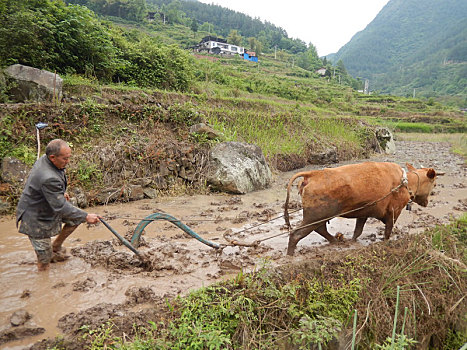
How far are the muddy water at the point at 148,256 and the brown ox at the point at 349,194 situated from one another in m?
0.60

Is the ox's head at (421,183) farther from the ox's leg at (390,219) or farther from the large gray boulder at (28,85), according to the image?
the large gray boulder at (28,85)

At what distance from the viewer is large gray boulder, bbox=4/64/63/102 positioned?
23.6 ft

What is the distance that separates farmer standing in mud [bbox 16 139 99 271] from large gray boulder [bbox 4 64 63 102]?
192 inches

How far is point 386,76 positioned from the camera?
109500 millimetres

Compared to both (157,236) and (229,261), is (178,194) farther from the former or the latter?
(229,261)

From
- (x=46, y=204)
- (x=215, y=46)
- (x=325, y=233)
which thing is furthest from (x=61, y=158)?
(x=215, y=46)

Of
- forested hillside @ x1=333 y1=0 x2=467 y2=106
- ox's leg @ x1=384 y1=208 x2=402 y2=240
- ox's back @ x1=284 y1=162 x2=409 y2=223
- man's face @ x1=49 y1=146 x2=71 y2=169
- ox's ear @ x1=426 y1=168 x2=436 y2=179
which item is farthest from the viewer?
forested hillside @ x1=333 y1=0 x2=467 y2=106

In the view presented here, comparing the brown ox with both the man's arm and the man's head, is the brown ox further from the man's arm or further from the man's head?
the man's head

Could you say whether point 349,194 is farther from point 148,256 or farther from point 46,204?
point 46,204

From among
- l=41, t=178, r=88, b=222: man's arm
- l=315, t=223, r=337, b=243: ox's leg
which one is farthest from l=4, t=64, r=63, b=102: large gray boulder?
l=315, t=223, r=337, b=243: ox's leg

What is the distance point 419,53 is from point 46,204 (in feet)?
502

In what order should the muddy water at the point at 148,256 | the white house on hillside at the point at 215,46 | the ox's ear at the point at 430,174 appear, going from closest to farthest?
the muddy water at the point at 148,256
the ox's ear at the point at 430,174
the white house on hillside at the point at 215,46

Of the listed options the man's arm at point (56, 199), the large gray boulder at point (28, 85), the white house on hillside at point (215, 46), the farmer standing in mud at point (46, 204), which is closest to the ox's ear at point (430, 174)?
the farmer standing in mud at point (46, 204)

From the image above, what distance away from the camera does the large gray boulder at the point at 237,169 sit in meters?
Answer: 7.66
